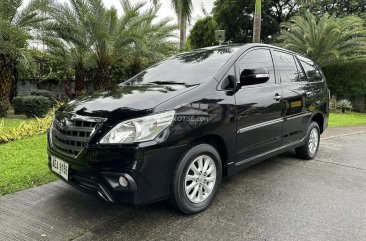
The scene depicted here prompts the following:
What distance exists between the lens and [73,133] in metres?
2.94

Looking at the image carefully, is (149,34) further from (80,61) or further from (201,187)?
(201,187)

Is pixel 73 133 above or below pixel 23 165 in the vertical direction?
above

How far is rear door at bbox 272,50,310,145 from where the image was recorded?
440 centimetres

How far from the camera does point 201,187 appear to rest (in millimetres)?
3221

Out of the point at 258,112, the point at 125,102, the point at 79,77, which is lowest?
the point at 258,112

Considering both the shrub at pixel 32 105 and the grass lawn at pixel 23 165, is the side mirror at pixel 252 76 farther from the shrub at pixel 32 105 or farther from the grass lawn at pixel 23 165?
the shrub at pixel 32 105

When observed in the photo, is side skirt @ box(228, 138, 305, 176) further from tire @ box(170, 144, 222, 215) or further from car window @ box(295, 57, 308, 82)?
car window @ box(295, 57, 308, 82)

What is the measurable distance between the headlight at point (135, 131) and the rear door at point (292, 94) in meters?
2.26

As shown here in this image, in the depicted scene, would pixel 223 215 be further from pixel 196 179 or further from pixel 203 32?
pixel 203 32

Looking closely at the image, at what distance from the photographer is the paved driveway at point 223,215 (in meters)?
2.82

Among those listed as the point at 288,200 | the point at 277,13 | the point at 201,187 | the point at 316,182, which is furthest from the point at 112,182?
the point at 277,13

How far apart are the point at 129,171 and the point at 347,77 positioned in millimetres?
16157

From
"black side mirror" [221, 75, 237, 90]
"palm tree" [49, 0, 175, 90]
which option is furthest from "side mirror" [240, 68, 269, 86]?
"palm tree" [49, 0, 175, 90]

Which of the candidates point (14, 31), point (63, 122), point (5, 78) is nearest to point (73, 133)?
point (63, 122)
